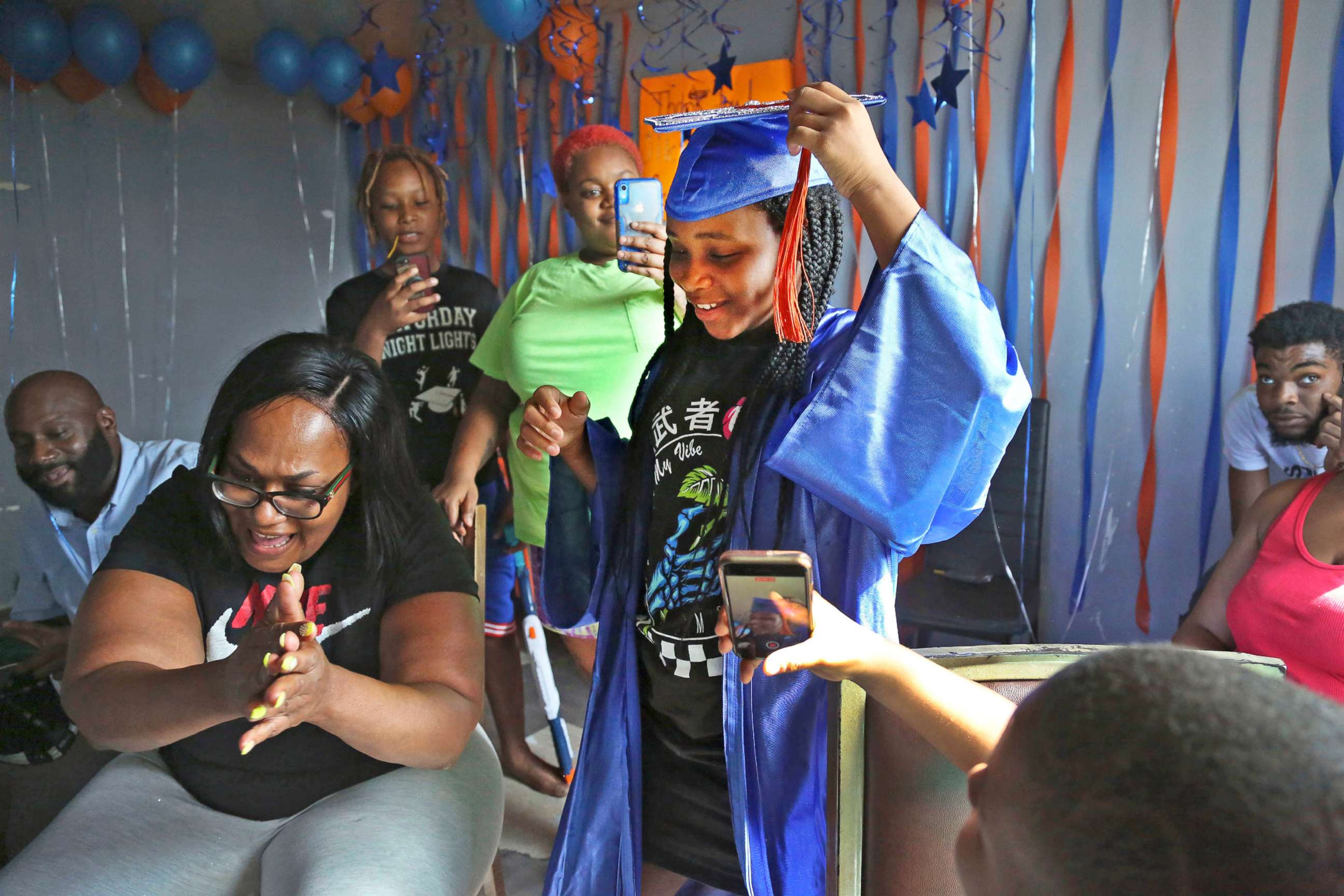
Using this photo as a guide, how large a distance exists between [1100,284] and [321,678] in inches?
121

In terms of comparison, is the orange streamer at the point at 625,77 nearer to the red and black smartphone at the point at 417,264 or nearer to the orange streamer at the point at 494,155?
the orange streamer at the point at 494,155

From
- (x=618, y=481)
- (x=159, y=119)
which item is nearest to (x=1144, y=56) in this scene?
(x=618, y=481)

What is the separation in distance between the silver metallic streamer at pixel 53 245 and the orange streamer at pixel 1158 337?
4.42 m

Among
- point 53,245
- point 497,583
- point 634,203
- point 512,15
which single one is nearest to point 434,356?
point 497,583

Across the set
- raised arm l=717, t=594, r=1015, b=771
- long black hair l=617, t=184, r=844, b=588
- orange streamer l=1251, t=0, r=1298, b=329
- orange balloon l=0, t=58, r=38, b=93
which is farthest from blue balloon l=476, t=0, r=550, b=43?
raised arm l=717, t=594, r=1015, b=771

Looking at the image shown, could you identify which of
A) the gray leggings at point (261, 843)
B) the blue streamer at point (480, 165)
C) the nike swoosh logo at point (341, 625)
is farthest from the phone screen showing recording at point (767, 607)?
the blue streamer at point (480, 165)

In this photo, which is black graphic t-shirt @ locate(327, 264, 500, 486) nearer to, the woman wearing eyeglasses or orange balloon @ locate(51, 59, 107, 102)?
the woman wearing eyeglasses

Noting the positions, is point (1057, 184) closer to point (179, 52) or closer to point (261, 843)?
point (261, 843)

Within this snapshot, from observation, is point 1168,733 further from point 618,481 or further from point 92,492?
point 92,492

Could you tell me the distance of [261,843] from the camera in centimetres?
139

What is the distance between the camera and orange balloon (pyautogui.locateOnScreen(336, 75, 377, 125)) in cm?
452

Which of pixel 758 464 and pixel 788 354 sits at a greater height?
pixel 788 354

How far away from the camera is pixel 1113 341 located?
10.9 feet

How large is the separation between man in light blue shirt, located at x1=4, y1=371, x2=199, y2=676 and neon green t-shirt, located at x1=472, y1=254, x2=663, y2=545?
868 mm
